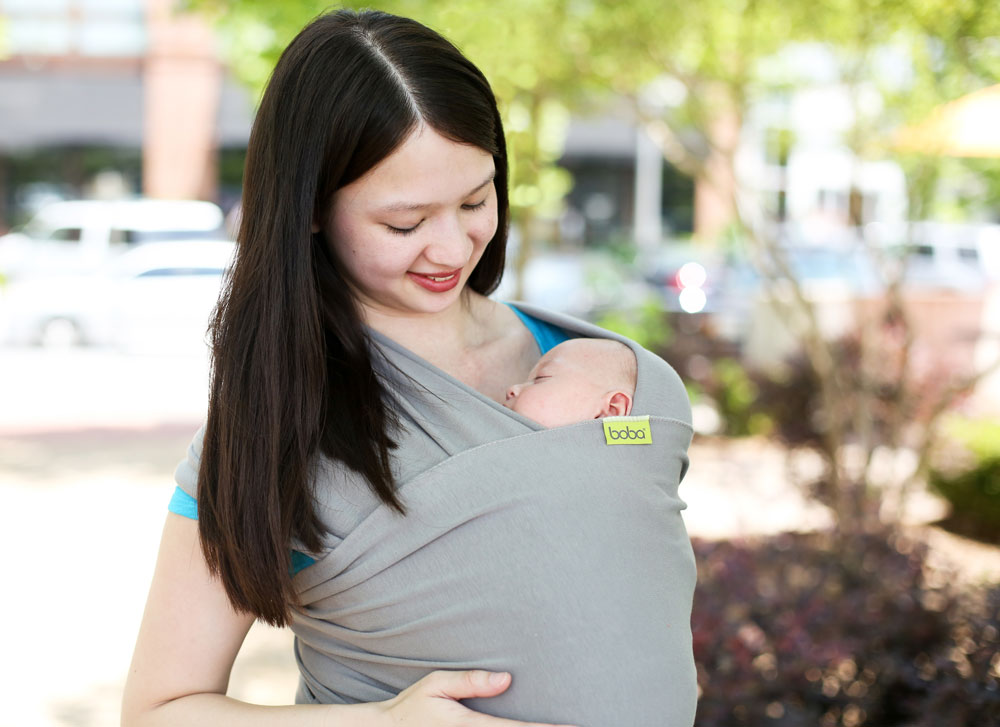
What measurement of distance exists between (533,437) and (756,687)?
240 cm

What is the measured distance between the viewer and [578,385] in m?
1.69

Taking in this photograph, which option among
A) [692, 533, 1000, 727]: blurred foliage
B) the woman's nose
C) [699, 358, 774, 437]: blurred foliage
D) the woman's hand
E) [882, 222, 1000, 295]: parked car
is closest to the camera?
the woman's hand

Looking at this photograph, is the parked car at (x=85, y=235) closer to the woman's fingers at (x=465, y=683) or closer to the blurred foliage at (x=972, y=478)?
the blurred foliage at (x=972, y=478)

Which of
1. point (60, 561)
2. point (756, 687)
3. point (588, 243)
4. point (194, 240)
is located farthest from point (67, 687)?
point (588, 243)

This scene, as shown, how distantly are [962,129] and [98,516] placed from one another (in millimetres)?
5629

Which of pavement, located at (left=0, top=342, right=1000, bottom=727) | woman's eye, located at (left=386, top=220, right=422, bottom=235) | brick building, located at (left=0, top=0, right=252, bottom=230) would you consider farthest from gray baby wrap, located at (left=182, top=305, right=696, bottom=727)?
brick building, located at (left=0, top=0, right=252, bottom=230)

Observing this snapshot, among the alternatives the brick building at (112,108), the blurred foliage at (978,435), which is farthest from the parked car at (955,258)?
the brick building at (112,108)

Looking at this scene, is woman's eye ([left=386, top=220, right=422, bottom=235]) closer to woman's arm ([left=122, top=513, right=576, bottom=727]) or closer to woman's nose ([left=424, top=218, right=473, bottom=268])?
woman's nose ([left=424, top=218, right=473, bottom=268])

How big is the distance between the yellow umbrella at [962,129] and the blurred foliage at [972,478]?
1744mm

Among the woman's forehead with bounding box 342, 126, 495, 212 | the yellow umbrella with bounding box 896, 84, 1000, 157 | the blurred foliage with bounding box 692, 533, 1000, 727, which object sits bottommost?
the blurred foliage with bounding box 692, 533, 1000, 727

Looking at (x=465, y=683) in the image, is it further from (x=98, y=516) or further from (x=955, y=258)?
(x=955, y=258)

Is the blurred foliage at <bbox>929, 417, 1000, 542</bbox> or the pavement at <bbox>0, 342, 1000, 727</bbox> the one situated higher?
the blurred foliage at <bbox>929, 417, 1000, 542</bbox>

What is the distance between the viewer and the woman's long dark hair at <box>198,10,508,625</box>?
1420 mm

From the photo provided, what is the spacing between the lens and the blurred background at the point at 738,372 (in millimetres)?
4082
